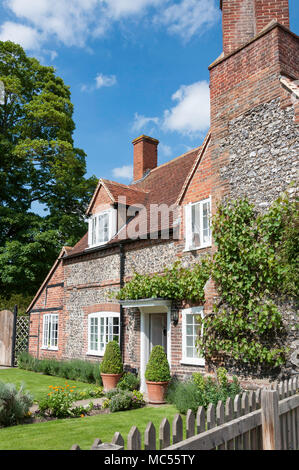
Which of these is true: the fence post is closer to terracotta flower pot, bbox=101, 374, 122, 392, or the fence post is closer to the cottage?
the cottage

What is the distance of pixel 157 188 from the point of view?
56.6ft

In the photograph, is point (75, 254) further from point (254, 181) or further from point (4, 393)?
point (254, 181)

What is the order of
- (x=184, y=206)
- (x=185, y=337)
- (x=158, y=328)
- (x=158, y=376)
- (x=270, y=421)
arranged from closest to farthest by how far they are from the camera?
(x=270, y=421), (x=158, y=376), (x=185, y=337), (x=184, y=206), (x=158, y=328)

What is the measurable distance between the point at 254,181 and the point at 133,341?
24.4 feet

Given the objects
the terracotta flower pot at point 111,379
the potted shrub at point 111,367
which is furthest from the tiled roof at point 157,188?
the terracotta flower pot at point 111,379

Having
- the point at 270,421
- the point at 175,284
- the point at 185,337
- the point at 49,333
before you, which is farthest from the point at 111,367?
the point at 270,421

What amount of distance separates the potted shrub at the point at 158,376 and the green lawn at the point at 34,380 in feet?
10.9

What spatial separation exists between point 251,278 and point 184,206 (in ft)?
14.3

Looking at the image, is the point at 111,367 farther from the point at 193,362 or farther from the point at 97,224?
the point at 97,224

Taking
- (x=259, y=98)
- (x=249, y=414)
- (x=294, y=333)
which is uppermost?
(x=259, y=98)

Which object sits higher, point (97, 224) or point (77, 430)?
point (97, 224)

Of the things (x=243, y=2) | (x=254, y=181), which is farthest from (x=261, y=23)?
(x=254, y=181)

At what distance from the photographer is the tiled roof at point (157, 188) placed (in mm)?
15258

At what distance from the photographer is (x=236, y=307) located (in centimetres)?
879
